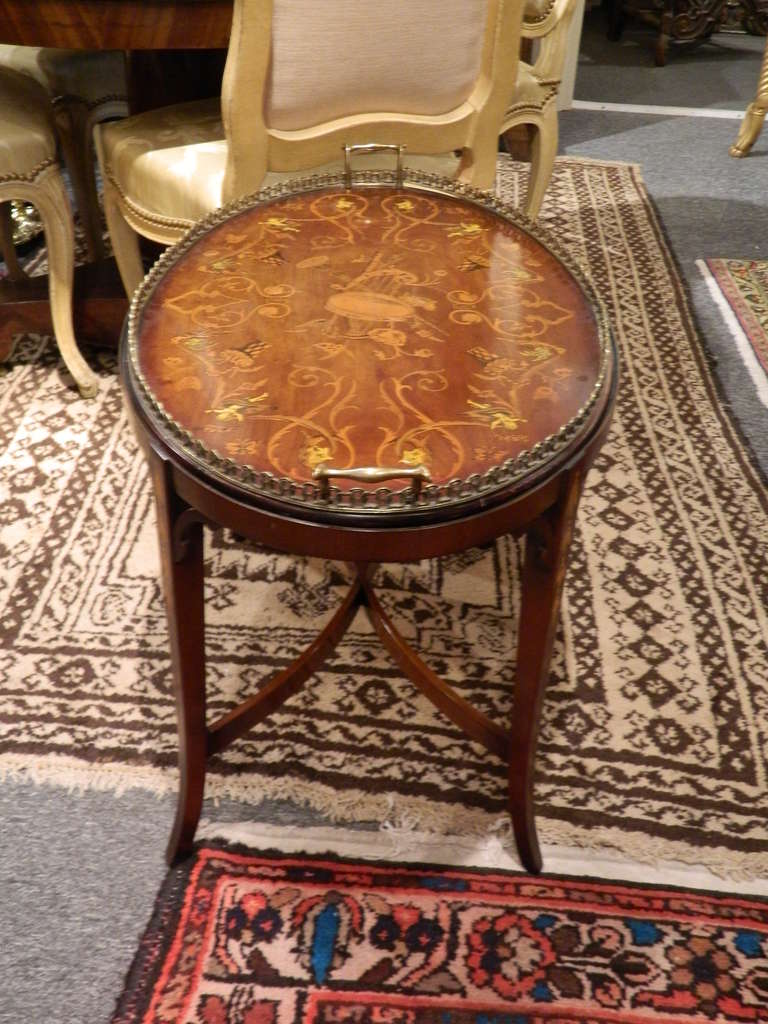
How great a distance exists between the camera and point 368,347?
2.82 ft

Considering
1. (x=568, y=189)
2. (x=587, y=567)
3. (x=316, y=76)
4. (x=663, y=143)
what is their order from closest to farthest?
(x=316, y=76)
(x=587, y=567)
(x=568, y=189)
(x=663, y=143)

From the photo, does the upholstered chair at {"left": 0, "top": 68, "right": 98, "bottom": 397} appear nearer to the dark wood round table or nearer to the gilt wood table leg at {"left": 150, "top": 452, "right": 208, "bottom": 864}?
the dark wood round table

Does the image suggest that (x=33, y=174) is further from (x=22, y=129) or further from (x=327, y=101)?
(x=327, y=101)

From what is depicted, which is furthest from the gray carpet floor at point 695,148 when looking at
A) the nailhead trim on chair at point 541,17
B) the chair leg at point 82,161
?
the chair leg at point 82,161

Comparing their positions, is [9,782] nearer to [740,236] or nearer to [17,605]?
[17,605]

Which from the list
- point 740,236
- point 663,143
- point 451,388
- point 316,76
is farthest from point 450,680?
point 663,143

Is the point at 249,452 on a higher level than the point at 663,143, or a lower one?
higher

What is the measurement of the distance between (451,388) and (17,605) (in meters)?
0.86

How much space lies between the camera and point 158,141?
1.53 metres

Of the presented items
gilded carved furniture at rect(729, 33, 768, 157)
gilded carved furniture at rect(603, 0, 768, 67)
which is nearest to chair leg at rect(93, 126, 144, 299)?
gilded carved furniture at rect(729, 33, 768, 157)

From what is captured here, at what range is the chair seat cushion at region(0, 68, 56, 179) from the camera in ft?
4.96

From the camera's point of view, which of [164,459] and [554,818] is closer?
[164,459]

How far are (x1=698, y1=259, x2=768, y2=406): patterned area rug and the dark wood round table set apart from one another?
1.11 m

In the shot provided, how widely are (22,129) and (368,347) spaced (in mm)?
1049
